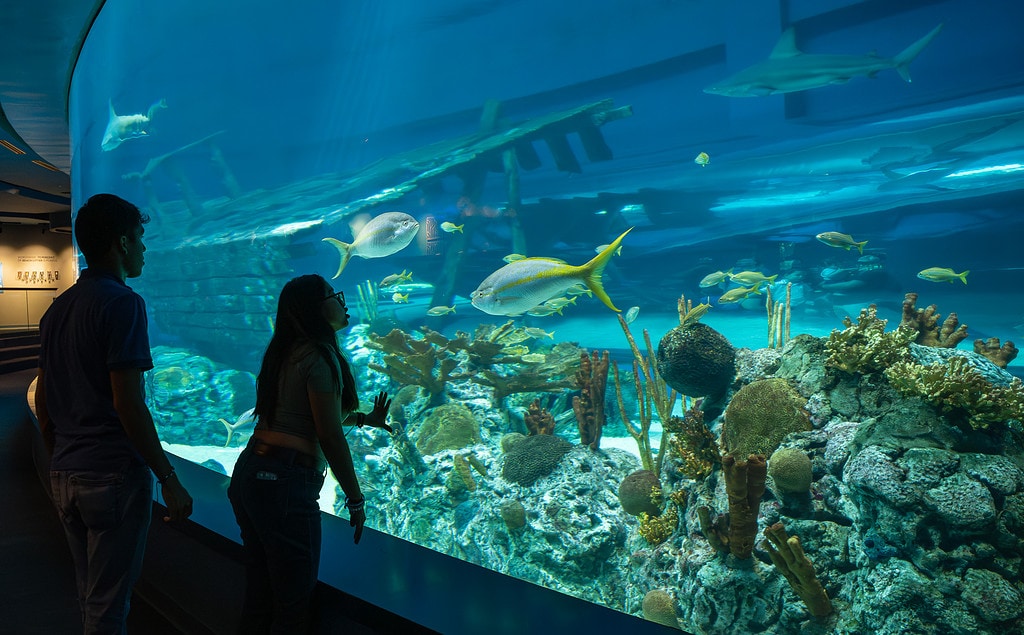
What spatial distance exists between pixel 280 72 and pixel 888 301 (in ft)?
73.1

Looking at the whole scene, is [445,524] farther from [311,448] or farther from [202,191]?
[202,191]

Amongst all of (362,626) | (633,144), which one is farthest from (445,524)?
(633,144)

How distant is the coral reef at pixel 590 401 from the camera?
5051mm

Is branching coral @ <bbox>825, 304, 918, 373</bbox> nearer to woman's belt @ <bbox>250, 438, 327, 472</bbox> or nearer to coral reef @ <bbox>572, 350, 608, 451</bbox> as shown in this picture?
coral reef @ <bbox>572, 350, 608, 451</bbox>

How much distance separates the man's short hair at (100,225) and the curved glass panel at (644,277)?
225 cm

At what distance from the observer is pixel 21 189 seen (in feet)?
59.2

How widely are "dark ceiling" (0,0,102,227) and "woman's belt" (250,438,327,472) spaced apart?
7.04 m

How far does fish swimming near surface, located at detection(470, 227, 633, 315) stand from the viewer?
3277 mm

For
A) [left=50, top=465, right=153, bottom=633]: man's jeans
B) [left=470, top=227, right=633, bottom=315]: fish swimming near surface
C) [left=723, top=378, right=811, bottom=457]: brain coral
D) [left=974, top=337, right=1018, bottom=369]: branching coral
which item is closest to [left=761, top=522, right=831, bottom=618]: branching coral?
[left=723, top=378, right=811, bottom=457]: brain coral

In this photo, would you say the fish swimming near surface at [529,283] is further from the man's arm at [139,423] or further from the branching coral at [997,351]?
the branching coral at [997,351]

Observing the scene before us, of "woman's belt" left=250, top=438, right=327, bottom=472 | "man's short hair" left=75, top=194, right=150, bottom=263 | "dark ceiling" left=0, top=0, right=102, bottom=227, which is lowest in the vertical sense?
"woman's belt" left=250, top=438, right=327, bottom=472

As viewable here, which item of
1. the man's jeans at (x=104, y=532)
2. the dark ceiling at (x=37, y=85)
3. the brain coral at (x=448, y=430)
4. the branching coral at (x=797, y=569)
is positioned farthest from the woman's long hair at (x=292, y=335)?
the dark ceiling at (x=37, y=85)

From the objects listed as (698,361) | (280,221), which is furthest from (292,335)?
(280,221)

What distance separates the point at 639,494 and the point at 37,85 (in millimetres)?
10749
